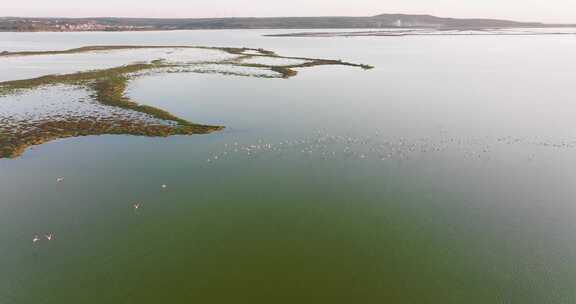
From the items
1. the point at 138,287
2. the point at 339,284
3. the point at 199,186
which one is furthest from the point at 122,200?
the point at 339,284

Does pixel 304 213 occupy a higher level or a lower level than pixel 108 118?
lower

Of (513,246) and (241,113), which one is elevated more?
(241,113)

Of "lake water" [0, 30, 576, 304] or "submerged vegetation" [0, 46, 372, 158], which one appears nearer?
"lake water" [0, 30, 576, 304]

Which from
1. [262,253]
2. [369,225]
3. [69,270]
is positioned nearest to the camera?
[69,270]

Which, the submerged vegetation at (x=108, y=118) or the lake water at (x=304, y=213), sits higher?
the submerged vegetation at (x=108, y=118)

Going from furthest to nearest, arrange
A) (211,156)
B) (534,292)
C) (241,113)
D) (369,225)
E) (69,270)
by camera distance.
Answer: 1. (241,113)
2. (211,156)
3. (369,225)
4. (69,270)
5. (534,292)

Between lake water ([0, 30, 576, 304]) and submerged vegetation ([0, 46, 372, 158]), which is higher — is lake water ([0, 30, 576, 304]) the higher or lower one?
the lower one

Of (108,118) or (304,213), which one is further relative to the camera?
(108,118)

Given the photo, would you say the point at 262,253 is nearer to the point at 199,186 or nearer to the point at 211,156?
the point at 199,186
